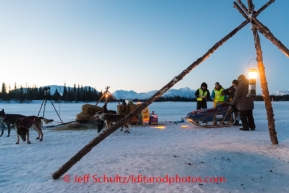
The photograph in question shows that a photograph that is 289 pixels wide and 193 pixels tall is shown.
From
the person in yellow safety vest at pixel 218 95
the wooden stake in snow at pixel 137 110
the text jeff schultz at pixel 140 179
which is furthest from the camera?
the person in yellow safety vest at pixel 218 95

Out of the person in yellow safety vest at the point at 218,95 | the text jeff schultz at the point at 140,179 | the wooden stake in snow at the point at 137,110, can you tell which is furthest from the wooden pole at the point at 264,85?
the person in yellow safety vest at the point at 218,95

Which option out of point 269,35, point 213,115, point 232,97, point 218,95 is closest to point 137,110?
point 269,35

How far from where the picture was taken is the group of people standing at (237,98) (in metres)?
9.11

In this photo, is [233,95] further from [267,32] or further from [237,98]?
[267,32]

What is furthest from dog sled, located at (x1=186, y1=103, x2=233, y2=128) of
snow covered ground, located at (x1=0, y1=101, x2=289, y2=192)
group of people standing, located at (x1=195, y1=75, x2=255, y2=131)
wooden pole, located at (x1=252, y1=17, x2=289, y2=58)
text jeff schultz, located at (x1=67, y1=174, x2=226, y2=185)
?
text jeff schultz, located at (x1=67, y1=174, x2=226, y2=185)

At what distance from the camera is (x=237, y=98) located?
924 cm

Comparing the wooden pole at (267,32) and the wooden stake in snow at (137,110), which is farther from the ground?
the wooden pole at (267,32)

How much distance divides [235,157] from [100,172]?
9.66 feet

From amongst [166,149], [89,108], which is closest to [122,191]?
[166,149]

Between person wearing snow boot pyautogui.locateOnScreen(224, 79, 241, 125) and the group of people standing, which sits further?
person wearing snow boot pyautogui.locateOnScreen(224, 79, 241, 125)

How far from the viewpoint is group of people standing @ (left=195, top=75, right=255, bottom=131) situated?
9109 mm

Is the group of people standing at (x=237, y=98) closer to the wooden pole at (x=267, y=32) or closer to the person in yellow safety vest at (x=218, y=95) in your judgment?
the person in yellow safety vest at (x=218, y=95)

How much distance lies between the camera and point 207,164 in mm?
5008

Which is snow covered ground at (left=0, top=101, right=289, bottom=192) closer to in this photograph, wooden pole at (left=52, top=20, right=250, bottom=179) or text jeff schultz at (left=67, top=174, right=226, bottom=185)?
text jeff schultz at (left=67, top=174, right=226, bottom=185)
